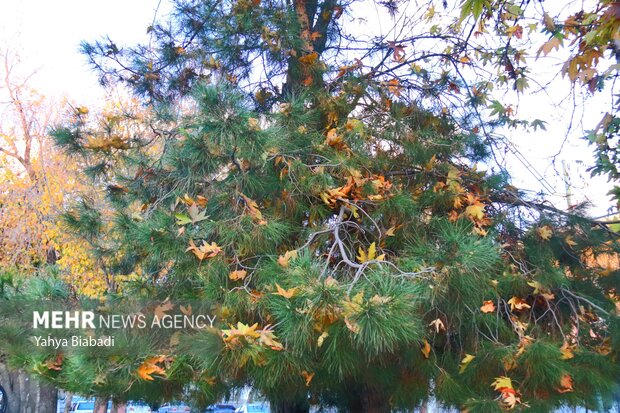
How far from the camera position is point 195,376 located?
3.57 metres

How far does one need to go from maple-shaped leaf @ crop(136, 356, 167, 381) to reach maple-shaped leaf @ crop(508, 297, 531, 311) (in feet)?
7.76

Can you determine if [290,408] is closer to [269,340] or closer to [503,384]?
[503,384]

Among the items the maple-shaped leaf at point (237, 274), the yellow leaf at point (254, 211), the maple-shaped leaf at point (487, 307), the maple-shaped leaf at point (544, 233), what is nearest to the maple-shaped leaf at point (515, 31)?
the maple-shaped leaf at point (544, 233)

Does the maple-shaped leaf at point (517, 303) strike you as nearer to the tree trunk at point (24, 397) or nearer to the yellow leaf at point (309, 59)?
the yellow leaf at point (309, 59)

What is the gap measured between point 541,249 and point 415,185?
1107 millimetres

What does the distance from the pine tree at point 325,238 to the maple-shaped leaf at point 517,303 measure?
0.02m

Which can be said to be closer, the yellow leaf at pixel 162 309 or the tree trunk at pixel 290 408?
the yellow leaf at pixel 162 309

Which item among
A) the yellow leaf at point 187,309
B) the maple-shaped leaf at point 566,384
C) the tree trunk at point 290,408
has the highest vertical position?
the yellow leaf at point 187,309

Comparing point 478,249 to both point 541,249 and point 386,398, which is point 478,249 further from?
point 386,398

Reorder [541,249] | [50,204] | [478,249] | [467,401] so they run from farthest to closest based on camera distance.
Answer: [50,204]
[541,249]
[467,401]
[478,249]

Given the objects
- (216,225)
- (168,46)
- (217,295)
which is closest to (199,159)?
(216,225)

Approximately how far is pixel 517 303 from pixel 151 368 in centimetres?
252

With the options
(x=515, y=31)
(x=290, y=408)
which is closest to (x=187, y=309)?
(x=290, y=408)

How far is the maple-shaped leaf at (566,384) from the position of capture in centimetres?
359
